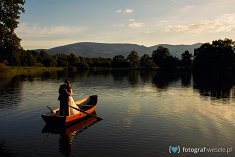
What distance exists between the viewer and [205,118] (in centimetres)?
3173

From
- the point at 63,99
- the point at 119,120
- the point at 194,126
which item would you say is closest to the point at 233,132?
the point at 194,126

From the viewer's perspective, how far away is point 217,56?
5723 inches

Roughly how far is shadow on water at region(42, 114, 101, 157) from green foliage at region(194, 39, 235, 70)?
404 feet

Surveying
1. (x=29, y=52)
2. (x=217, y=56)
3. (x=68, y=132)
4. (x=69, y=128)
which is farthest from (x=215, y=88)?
(x=29, y=52)

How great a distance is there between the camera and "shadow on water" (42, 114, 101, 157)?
2120cm

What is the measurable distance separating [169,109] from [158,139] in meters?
13.7

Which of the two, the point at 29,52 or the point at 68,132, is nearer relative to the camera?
the point at 68,132

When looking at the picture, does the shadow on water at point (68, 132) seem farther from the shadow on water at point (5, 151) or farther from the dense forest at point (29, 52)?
the dense forest at point (29, 52)

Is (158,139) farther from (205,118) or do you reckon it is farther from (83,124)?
(205,118)

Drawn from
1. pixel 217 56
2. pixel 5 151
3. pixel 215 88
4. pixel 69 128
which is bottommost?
pixel 5 151

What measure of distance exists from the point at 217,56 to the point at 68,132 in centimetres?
13189

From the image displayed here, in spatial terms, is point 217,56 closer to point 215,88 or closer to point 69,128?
point 215,88

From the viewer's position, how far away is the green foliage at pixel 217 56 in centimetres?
14050

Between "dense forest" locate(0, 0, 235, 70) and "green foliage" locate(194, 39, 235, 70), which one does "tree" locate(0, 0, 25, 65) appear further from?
"green foliage" locate(194, 39, 235, 70)
